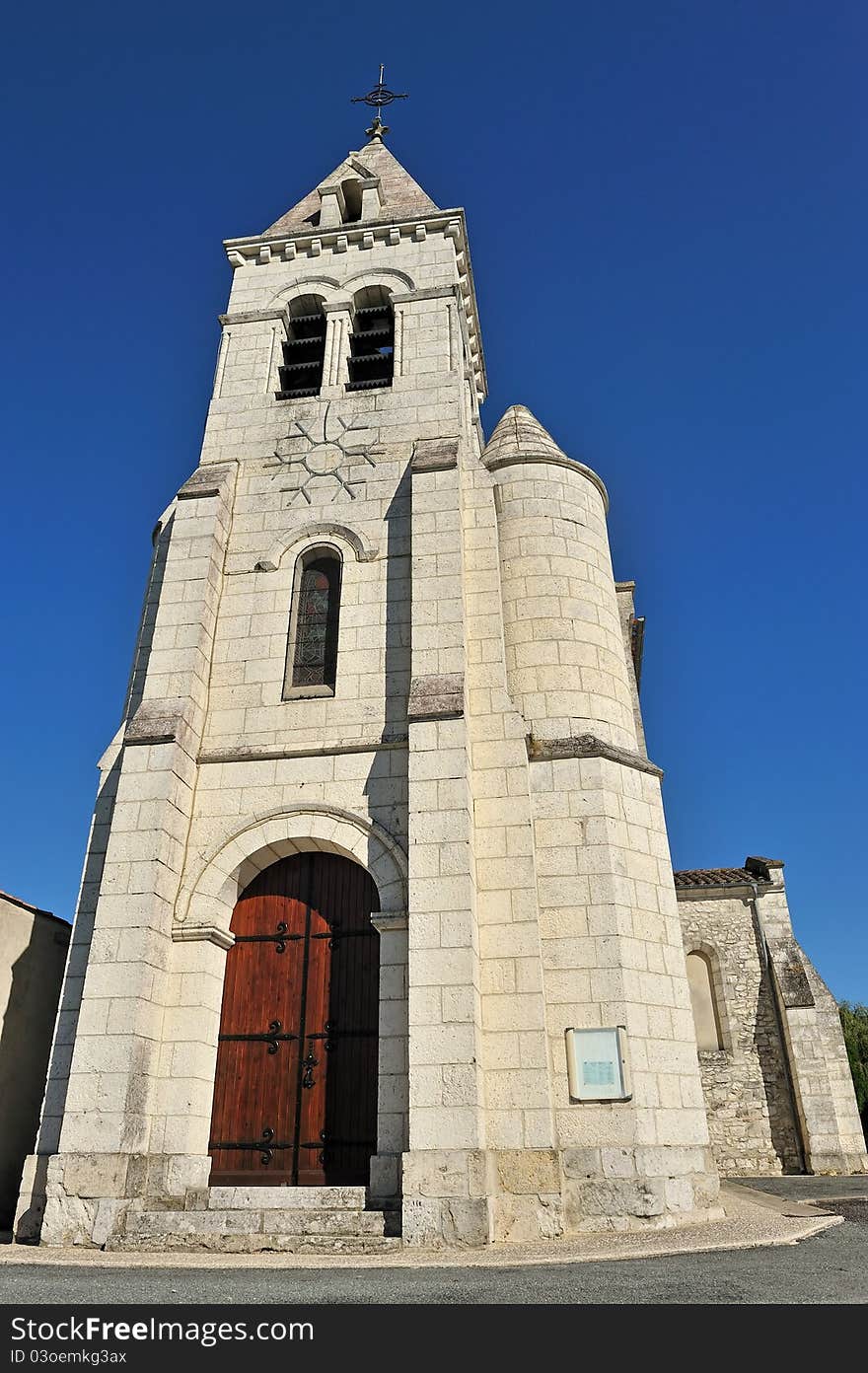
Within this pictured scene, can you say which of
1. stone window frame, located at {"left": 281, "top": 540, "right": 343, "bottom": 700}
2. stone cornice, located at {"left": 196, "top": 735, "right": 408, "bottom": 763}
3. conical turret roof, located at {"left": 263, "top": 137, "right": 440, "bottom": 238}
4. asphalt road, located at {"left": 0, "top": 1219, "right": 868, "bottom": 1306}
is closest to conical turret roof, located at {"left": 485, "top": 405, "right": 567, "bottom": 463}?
stone window frame, located at {"left": 281, "top": 540, "right": 343, "bottom": 700}

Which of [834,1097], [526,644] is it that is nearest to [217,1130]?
[526,644]

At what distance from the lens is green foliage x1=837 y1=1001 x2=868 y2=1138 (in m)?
33.8

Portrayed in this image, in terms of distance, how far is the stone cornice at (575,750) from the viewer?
423 inches

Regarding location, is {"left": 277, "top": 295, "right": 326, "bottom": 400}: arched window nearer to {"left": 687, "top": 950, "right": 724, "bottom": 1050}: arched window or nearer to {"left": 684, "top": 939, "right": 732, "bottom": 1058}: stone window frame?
{"left": 684, "top": 939, "right": 732, "bottom": 1058}: stone window frame

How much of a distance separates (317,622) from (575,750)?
3.87 meters

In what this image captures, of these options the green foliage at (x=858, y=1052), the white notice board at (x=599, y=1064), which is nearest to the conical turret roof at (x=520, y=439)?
the white notice board at (x=599, y=1064)

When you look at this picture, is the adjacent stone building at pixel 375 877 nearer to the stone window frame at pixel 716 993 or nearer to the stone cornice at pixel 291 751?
the stone cornice at pixel 291 751

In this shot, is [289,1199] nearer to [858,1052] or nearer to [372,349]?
[372,349]

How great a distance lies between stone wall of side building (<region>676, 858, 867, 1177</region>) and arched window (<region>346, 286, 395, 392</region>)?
13.1m

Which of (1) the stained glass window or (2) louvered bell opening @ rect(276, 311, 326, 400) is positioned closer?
(1) the stained glass window

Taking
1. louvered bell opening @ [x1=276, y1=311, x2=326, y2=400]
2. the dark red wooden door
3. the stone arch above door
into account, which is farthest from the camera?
louvered bell opening @ [x1=276, y1=311, x2=326, y2=400]

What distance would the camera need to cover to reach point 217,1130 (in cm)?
963
